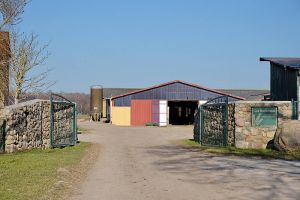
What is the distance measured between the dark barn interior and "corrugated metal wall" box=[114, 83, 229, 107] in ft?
17.9

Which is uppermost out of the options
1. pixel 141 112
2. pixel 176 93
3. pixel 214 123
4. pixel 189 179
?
pixel 176 93

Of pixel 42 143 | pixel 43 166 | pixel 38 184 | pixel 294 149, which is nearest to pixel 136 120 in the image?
pixel 42 143

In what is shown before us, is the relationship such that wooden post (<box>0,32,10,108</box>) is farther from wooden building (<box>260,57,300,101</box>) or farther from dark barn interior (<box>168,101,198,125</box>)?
dark barn interior (<box>168,101,198,125</box>)

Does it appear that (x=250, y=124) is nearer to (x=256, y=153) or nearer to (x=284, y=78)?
(x=256, y=153)

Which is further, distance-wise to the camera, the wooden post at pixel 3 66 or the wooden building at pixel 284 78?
the wooden building at pixel 284 78

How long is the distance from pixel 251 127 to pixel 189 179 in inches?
349

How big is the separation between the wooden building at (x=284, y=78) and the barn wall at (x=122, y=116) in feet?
68.6

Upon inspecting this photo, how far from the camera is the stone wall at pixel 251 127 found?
762 inches

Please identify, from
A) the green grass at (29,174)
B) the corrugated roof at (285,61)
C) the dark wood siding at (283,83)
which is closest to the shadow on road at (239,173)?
the green grass at (29,174)

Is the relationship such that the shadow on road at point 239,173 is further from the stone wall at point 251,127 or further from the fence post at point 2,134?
the fence post at point 2,134

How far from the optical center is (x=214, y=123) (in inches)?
866

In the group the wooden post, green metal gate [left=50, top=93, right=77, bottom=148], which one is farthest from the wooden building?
the wooden post

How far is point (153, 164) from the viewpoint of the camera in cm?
1471

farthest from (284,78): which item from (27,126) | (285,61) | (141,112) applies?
(141,112)
